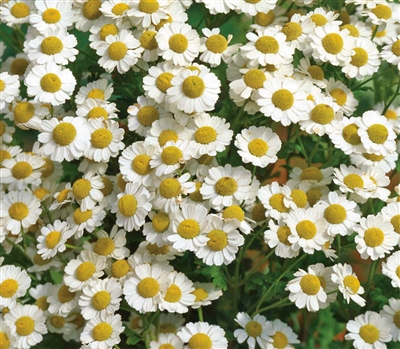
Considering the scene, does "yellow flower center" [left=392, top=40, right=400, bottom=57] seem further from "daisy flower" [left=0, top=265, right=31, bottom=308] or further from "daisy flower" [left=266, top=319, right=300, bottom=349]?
"daisy flower" [left=0, top=265, right=31, bottom=308]

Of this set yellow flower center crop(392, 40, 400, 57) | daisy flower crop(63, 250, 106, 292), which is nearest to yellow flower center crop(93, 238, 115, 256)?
daisy flower crop(63, 250, 106, 292)

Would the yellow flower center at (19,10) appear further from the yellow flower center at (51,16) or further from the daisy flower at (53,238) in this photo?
the daisy flower at (53,238)

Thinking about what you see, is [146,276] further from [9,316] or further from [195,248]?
[9,316]

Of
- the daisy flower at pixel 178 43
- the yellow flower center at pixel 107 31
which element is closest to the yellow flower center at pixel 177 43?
the daisy flower at pixel 178 43

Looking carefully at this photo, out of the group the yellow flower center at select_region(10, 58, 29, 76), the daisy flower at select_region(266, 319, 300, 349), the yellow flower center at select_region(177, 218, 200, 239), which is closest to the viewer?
the yellow flower center at select_region(177, 218, 200, 239)

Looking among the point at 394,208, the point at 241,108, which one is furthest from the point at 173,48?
the point at 394,208
